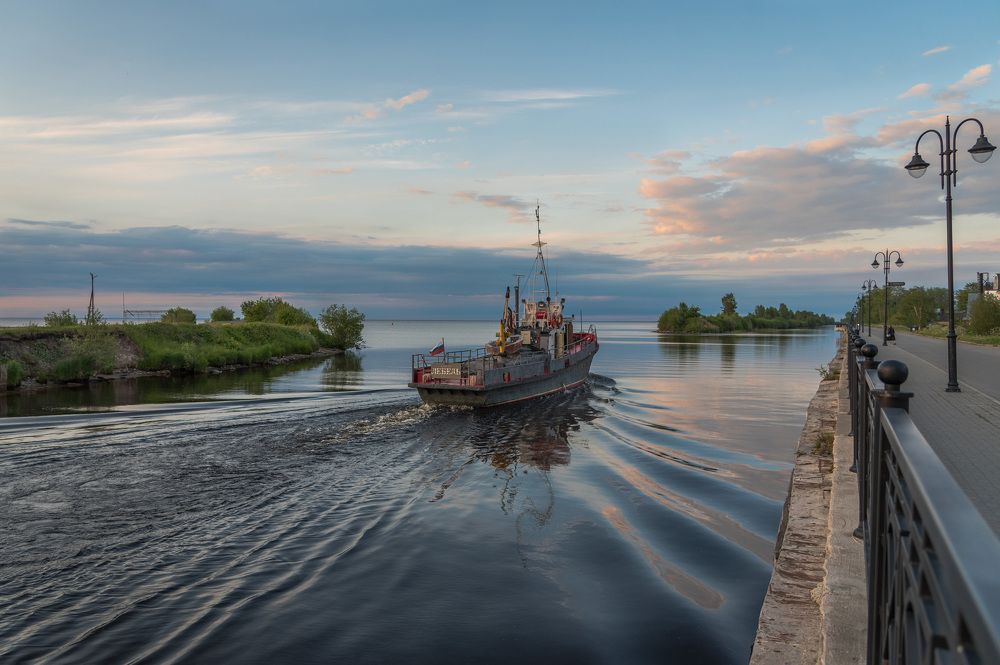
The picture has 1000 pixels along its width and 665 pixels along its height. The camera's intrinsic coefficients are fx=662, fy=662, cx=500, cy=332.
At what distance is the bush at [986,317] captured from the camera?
55969mm

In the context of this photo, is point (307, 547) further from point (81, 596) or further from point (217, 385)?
point (217, 385)

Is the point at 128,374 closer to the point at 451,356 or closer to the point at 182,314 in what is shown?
the point at 451,356

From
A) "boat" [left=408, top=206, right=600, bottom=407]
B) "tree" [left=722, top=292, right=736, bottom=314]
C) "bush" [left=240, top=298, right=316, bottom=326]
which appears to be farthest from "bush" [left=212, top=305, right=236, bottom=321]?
"tree" [left=722, top=292, right=736, bottom=314]

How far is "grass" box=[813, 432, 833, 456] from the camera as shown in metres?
11.4

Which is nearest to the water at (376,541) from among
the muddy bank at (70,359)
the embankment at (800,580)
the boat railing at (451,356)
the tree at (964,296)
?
the embankment at (800,580)

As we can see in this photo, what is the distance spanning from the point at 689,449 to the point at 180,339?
146 feet

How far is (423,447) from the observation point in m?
18.5

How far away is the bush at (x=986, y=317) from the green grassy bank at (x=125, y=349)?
60564mm

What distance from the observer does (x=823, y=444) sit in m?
11.8

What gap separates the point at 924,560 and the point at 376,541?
964cm

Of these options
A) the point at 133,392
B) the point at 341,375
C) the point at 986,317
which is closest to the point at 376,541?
the point at 133,392

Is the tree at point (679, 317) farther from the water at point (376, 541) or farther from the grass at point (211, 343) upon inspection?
the water at point (376, 541)

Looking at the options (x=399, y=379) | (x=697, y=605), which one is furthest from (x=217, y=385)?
(x=697, y=605)

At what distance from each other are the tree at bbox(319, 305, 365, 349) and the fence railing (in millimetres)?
75426
